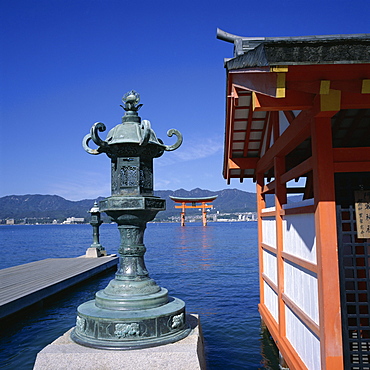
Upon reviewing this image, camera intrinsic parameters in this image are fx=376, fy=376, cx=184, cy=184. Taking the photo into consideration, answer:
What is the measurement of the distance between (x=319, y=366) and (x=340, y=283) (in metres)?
0.97

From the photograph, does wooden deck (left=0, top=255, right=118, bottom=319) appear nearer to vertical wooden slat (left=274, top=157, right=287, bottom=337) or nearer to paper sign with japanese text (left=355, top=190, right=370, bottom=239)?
vertical wooden slat (left=274, top=157, right=287, bottom=337)

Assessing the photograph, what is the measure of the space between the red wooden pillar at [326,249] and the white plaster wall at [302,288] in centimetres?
30

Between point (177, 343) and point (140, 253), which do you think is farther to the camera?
point (140, 253)

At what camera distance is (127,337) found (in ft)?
13.4

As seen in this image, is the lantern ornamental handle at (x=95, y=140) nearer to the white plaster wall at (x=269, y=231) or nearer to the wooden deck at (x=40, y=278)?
the white plaster wall at (x=269, y=231)

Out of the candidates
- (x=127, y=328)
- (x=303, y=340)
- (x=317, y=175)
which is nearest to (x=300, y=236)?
(x=317, y=175)

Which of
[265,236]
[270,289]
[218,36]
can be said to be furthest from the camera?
[265,236]

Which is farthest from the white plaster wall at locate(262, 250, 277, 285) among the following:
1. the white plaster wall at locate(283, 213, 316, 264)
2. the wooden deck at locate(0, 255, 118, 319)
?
the wooden deck at locate(0, 255, 118, 319)

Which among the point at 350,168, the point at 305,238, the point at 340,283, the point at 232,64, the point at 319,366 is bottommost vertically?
the point at 319,366

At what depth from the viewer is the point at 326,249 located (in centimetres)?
375

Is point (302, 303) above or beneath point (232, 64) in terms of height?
beneath

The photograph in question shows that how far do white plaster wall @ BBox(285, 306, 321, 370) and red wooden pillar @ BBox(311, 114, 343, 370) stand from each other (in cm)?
32

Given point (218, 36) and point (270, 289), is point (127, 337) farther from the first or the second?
point (218, 36)

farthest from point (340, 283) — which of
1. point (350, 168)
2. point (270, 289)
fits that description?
point (270, 289)
